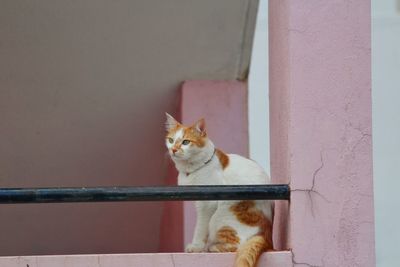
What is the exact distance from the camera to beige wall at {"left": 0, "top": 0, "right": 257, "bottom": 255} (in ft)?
15.4

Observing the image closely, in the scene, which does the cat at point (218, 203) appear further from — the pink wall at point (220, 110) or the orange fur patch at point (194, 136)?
the pink wall at point (220, 110)

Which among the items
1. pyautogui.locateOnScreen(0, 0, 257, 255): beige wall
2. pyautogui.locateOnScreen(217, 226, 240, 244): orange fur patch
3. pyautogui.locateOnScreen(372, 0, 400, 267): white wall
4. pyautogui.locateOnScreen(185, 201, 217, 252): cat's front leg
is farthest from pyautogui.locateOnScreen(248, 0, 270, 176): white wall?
pyautogui.locateOnScreen(217, 226, 240, 244): orange fur patch

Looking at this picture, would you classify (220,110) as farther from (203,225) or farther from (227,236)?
(227,236)

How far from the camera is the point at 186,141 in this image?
3971 millimetres

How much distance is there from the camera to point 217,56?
16.1 ft

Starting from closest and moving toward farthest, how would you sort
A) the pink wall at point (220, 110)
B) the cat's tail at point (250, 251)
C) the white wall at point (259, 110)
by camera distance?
the cat's tail at point (250, 251), the pink wall at point (220, 110), the white wall at point (259, 110)

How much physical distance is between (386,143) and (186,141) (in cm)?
227

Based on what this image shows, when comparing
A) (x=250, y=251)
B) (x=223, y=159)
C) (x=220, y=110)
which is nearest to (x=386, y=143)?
(x=220, y=110)

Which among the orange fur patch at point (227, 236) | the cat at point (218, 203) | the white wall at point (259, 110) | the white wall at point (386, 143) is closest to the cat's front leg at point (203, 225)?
the cat at point (218, 203)

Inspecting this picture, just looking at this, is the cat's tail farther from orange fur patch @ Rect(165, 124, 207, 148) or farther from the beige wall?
the beige wall

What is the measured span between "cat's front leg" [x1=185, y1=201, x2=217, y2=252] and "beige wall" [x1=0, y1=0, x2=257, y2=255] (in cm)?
112

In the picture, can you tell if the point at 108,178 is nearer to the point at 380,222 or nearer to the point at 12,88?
the point at 12,88

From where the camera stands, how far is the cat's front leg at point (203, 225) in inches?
151

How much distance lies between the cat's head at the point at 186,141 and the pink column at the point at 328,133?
50 centimetres
